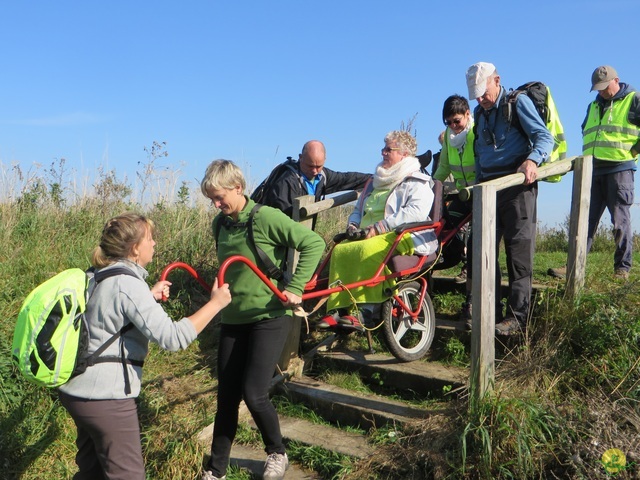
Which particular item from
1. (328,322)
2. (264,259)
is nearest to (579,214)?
(328,322)

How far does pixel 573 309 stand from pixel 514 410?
3.91ft

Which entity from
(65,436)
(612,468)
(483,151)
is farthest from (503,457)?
(65,436)

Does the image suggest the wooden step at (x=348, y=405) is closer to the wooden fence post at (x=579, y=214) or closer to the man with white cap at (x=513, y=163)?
the man with white cap at (x=513, y=163)

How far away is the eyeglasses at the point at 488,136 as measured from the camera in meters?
5.39

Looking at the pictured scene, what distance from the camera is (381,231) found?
5.35 meters

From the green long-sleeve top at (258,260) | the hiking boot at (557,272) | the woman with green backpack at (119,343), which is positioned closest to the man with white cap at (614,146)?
the hiking boot at (557,272)

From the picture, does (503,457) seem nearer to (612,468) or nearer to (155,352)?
(612,468)

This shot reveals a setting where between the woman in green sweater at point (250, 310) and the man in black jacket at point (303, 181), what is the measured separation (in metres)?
2.10

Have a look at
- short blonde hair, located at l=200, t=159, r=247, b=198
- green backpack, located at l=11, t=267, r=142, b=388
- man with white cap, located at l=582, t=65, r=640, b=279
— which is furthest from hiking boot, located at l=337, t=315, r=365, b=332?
man with white cap, located at l=582, t=65, r=640, b=279

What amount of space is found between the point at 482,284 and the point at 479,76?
191 cm

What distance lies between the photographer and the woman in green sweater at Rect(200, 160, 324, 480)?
13.0 feet

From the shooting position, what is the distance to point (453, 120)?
618cm

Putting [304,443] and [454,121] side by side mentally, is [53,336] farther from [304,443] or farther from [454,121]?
[454,121]

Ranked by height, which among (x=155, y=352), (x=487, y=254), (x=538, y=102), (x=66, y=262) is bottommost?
(x=155, y=352)
